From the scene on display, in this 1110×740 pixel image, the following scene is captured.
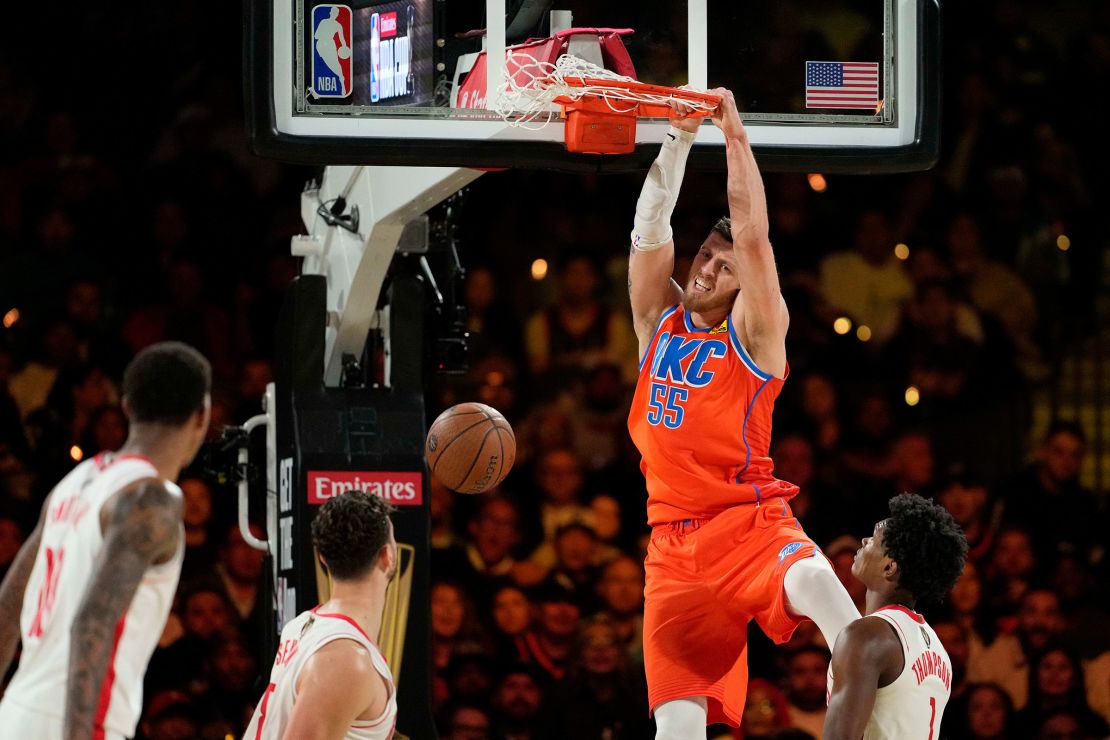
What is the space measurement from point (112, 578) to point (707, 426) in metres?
2.38

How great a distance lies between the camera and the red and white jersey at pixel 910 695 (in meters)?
4.41

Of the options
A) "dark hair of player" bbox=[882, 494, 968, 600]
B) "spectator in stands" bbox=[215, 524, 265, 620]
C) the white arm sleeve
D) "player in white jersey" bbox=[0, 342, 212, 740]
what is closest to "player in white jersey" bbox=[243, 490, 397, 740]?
"player in white jersey" bbox=[0, 342, 212, 740]

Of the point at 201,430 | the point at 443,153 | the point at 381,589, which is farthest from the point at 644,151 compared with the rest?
the point at 201,430

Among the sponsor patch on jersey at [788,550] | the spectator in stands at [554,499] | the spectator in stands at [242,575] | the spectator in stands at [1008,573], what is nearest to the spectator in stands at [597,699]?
the spectator in stands at [554,499]

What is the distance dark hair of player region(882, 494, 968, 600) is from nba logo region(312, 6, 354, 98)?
2077 mm

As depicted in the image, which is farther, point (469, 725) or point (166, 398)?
point (469, 725)

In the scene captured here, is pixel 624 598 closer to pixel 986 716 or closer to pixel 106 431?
pixel 986 716

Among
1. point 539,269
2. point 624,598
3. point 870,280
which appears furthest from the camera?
point 870,280

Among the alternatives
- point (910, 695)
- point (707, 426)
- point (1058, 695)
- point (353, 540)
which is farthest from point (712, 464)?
point (1058, 695)

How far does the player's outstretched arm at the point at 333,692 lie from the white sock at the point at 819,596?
1.41 meters

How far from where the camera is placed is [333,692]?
3.96 meters

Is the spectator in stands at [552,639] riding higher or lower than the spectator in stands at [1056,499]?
lower

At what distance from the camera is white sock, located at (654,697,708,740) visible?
516cm

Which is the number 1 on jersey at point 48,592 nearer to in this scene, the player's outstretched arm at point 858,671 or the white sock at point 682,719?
the player's outstretched arm at point 858,671
